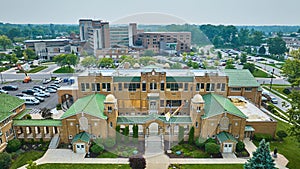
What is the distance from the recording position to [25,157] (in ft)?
67.8

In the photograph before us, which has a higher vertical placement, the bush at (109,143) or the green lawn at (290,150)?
the bush at (109,143)

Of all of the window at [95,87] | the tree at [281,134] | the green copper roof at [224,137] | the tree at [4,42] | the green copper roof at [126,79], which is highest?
the tree at [4,42]

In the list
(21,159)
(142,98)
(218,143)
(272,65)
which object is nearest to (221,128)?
(218,143)

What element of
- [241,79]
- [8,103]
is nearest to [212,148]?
[241,79]

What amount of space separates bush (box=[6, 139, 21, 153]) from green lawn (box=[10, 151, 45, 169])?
3.90 feet

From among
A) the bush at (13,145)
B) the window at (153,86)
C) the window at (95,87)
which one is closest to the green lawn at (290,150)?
the window at (153,86)

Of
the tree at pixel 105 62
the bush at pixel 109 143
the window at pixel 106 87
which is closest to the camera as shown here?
the bush at pixel 109 143

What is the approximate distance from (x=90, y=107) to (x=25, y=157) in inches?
291

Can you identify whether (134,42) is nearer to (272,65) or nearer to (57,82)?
(57,82)

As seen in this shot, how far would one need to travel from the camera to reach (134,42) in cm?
3008

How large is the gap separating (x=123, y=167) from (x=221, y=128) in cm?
1038

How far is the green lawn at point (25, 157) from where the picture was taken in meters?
19.7

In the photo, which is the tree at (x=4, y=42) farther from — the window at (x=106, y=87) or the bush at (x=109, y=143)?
the bush at (x=109, y=143)

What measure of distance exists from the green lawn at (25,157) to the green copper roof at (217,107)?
1647cm
